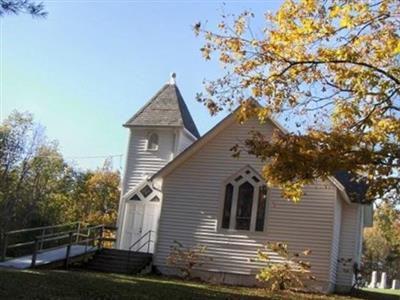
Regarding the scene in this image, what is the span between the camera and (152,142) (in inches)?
1054

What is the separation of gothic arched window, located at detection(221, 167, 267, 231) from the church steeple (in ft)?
18.2

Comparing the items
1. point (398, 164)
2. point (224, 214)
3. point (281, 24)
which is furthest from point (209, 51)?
point (224, 214)

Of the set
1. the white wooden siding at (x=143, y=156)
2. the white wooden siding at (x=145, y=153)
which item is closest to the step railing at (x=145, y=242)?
the white wooden siding at (x=145, y=153)

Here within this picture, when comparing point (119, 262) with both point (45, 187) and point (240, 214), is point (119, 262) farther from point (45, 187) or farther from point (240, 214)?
point (45, 187)

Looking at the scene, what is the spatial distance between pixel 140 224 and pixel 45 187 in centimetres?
2501

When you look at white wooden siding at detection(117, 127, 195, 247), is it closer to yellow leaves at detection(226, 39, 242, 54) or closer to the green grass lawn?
the green grass lawn

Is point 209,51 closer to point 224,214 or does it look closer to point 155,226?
point 224,214

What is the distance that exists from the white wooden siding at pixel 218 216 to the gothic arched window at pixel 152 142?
4539 mm

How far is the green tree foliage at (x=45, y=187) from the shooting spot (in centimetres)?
4088

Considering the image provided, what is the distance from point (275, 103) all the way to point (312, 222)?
6.20 m

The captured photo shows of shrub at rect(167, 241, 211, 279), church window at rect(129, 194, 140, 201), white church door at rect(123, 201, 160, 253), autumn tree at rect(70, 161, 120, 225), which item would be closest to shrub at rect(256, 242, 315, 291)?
shrub at rect(167, 241, 211, 279)

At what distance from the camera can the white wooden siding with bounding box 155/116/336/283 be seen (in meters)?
20.7

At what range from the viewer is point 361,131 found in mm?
15828

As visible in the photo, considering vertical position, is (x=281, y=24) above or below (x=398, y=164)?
above
